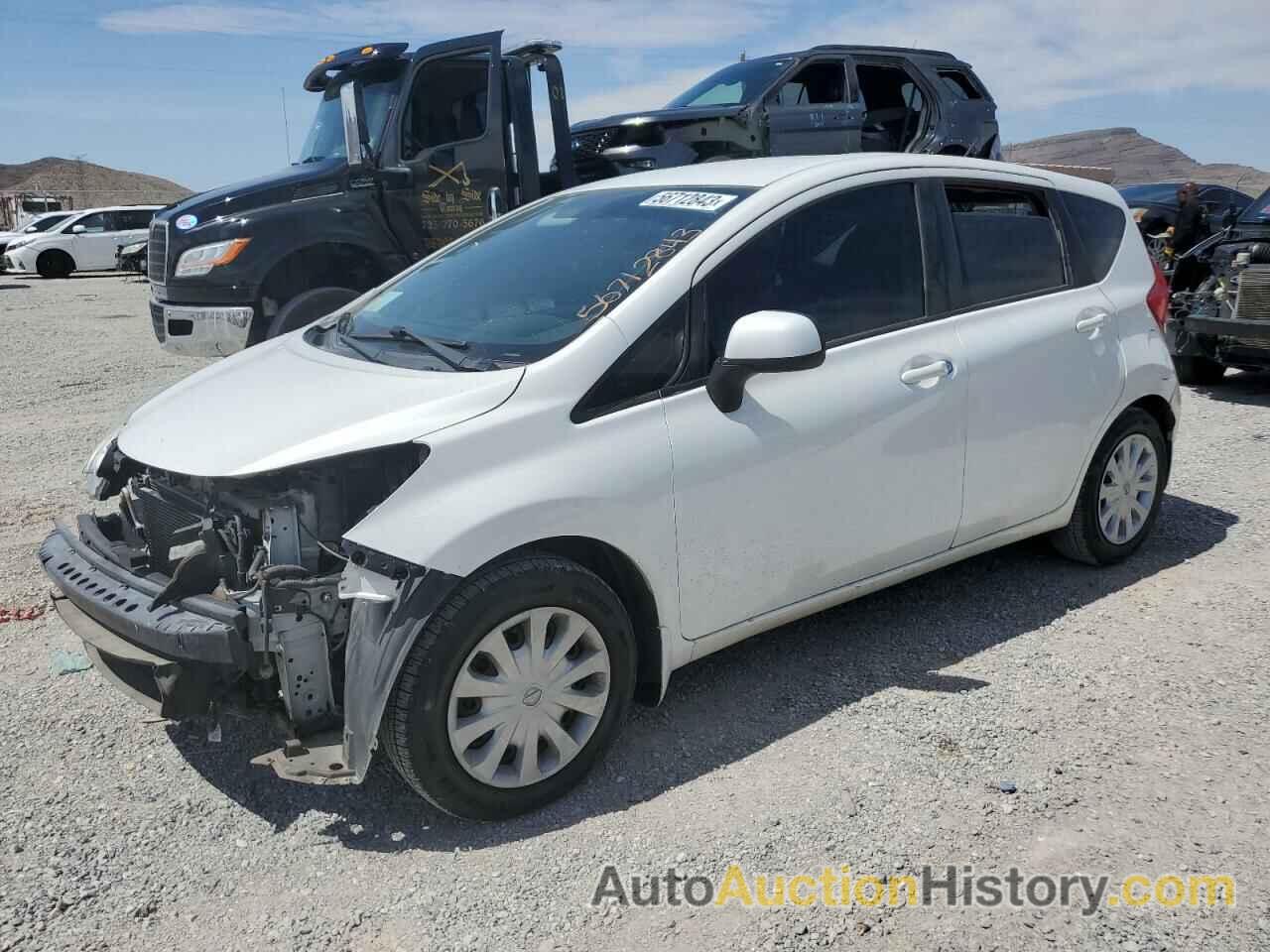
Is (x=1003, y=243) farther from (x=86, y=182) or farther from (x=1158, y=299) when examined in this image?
(x=86, y=182)

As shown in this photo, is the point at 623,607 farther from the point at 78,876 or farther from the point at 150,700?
the point at 78,876

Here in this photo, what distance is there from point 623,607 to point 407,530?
0.71 meters

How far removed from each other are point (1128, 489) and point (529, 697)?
303 centimetres

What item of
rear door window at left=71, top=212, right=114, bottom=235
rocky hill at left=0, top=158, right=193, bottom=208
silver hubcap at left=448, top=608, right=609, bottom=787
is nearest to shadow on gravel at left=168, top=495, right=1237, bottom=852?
silver hubcap at left=448, top=608, right=609, bottom=787

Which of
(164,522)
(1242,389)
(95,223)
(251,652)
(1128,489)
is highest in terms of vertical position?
(95,223)

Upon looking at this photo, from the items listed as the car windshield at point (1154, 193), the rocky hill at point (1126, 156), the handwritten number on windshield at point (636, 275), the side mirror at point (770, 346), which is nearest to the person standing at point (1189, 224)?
the car windshield at point (1154, 193)

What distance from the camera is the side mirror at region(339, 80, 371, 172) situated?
7945 millimetres

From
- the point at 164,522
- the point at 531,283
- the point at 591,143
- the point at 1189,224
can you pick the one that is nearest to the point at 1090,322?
the point at 531,283

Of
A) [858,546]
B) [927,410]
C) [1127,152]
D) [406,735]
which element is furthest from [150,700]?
[1127,152]

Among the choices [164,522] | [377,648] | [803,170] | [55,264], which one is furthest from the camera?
[55,264]

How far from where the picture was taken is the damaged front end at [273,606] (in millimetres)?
2756

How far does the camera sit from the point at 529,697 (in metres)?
2.96

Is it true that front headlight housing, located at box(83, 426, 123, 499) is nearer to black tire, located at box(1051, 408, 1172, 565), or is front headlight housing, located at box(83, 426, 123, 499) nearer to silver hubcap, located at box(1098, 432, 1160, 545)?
black tire, located at box(1051, 408, 1172, 565)

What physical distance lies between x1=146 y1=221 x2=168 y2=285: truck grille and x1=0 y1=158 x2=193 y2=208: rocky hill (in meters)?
49.6
